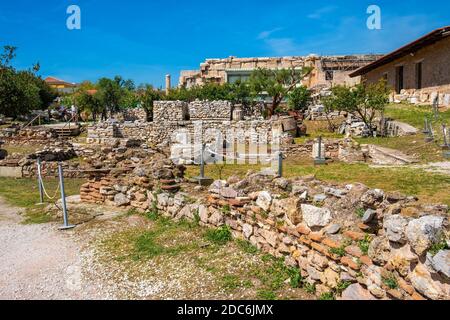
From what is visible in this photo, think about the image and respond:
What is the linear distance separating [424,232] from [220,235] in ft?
12.0

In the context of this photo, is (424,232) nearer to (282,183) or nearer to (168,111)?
(282,183)

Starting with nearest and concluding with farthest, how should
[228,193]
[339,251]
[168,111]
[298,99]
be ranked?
[339,251]
[228,193]
[168,111]
[298,99]

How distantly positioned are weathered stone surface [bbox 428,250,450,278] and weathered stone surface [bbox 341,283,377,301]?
0.78 m

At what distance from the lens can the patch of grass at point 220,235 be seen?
6172 millimetres

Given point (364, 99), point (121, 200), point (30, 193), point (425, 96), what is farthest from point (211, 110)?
point (121, 200)

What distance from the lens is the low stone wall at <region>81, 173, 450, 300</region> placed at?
10.3ft

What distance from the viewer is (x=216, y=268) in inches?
206

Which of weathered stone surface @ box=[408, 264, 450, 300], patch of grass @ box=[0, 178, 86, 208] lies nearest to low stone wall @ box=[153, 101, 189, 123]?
patch of grass @ box=[0, 178, 86, 208]

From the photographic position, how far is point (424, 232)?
10.2ft

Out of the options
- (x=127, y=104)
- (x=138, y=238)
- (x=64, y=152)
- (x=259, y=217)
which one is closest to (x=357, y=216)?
(x=259, y=217)

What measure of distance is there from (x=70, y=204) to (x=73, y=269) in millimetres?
4138

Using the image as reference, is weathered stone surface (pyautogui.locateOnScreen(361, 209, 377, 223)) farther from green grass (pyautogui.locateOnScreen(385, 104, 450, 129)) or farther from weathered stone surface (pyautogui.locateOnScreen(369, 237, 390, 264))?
green grass (pyautogui.locateOnScreen(385, 104, 450, 129))

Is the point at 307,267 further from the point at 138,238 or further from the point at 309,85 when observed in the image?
the point at 309,85

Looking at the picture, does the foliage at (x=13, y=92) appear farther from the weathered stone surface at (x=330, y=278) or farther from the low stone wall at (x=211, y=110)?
the weathered stone surface at (x=330, y=278)
